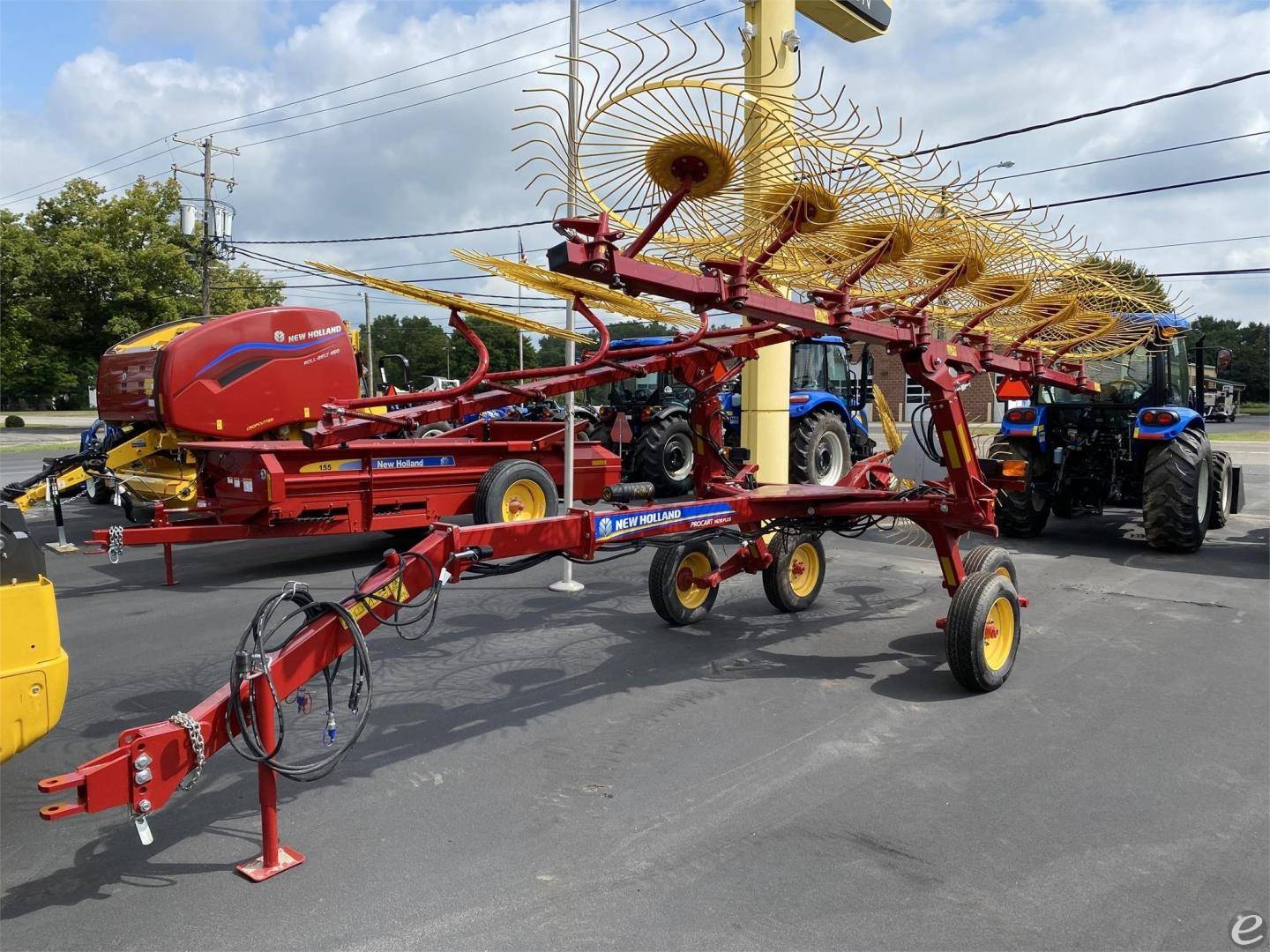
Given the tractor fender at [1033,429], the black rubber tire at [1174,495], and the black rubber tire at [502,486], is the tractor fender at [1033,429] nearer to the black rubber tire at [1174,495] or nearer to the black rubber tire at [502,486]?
the black rubber tire at [1174,495]

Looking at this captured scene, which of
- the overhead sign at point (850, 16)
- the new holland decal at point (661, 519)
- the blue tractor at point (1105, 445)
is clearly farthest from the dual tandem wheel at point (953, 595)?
the overhead sign at point (850, 16)

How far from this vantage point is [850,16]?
10852 mm

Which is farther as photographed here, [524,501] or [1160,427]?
[524,501]

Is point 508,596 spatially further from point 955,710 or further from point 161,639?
point 955,710

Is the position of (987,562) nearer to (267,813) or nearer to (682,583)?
(682,583)

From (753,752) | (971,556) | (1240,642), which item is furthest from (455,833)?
(1240,642)

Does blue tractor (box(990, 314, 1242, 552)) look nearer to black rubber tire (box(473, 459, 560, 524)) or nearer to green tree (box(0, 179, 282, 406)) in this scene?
black rubber tire (box(473, 459, 560, 524))

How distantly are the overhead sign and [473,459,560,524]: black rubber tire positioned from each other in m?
6.25

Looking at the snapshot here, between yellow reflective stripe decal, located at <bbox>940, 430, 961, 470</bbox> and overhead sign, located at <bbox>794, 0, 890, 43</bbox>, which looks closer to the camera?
yellow reflective stripe decal, located at <bbox>940, 430, 961, 470</bbox>

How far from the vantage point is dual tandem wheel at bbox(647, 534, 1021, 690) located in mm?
4953

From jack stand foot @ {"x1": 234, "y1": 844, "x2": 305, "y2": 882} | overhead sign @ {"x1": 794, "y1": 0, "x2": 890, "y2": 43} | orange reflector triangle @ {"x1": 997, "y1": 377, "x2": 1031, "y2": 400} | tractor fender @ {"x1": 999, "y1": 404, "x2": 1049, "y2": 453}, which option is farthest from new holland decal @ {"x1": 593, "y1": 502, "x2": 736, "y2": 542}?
overhead sign @ {"x1": 794, "y1": 0, "x2": 890, "y2": 43}

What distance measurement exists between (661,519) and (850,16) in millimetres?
8755

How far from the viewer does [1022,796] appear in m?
3.80

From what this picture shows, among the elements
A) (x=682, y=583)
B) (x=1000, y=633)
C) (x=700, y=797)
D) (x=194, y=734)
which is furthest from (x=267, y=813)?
(x=1000, y=633)
